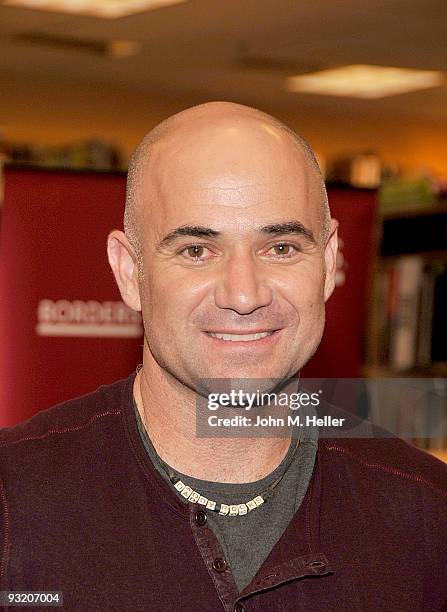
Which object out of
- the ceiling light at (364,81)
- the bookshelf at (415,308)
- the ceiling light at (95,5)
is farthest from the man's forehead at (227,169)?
the ceiling light at (364,81)

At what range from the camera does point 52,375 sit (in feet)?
7.66

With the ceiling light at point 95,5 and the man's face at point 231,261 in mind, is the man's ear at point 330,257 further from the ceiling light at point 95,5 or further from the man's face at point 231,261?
the ceiling light at point 95,5

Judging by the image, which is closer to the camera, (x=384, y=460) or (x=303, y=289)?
(x=303, y=289)

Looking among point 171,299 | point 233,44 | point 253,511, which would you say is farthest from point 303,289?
point 233,44

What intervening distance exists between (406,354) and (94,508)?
3092 millimetres

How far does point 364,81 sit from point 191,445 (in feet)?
21.5

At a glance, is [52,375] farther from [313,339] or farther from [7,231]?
[313,339]

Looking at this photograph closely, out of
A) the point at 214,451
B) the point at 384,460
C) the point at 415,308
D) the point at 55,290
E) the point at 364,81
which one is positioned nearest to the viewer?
the point at 214,451

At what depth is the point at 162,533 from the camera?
Result: 1.31 meters

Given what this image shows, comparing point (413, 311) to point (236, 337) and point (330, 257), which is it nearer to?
A: point (330, 257)

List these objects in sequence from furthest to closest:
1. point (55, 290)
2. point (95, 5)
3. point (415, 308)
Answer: point (95, 5) < point (415, 308) < point (55, 290)

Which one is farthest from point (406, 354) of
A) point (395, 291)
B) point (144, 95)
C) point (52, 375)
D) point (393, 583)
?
point (144, 95)

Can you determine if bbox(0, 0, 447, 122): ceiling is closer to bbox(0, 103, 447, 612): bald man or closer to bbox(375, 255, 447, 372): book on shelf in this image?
bbox(375, 255, 447, 372): book on shelf

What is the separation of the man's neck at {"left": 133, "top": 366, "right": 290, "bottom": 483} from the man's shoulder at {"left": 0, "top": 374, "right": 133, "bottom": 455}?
63mm
